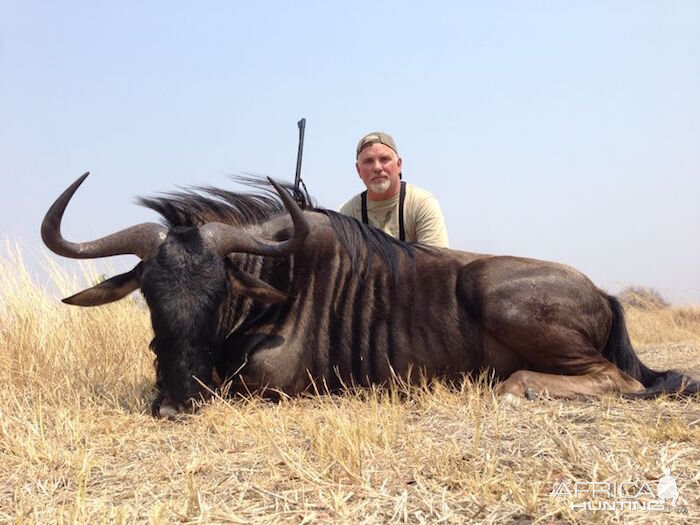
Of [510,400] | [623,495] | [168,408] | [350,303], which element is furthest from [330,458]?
[350,303]

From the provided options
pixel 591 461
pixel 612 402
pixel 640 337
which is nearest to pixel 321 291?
pixel 612 402

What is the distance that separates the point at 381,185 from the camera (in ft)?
19.6

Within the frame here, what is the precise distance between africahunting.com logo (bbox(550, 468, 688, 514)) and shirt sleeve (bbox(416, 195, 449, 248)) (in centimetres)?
388

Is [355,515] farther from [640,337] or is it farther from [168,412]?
[640,337]

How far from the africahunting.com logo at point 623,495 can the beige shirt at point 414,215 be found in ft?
12.5

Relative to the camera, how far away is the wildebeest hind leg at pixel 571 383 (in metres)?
3.93

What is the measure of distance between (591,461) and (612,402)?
5.11ft

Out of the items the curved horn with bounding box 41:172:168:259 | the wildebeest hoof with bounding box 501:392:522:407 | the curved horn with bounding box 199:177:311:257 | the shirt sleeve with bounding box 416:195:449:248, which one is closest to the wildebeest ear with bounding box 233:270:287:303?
the curved horn with bounding box 199:177:311:257

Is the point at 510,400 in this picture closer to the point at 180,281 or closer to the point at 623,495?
the point at 623,495

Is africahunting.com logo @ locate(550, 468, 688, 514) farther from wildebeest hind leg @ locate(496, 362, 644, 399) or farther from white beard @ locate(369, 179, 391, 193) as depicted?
white beard @ locate(369, 179, 391, 193)

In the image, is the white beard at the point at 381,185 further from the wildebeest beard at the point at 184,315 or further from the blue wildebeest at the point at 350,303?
the wildebeest beard at the point at 184,315

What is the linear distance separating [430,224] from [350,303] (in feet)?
5.84

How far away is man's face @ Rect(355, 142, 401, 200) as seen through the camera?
595 cm

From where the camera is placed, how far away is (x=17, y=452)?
2.80 m
